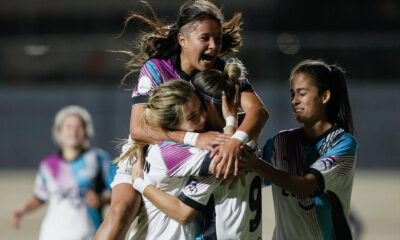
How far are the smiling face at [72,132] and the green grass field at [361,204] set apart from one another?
108 inches

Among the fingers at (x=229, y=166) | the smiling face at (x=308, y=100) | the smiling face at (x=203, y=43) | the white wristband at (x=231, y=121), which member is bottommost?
the fingers at (x=229, y=166)

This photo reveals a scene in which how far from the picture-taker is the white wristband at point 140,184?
285cm

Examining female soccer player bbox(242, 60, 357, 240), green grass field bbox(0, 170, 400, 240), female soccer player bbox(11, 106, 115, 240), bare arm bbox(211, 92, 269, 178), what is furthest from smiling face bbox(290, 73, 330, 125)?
green grass field bbox(0, 170, 400, 240)

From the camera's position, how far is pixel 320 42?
1156cm

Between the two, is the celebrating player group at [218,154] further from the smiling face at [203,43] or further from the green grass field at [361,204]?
the green grass field at [361,204]

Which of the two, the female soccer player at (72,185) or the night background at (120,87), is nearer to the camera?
the female soccer player at (72,185)

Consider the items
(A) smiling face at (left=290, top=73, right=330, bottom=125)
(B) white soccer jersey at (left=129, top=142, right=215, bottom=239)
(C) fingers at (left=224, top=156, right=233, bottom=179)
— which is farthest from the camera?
(A) smiling face at (left=290, top=73, right=330, bottom=125)

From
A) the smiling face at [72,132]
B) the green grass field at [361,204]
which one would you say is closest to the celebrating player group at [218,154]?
the smiling face at [72,132]

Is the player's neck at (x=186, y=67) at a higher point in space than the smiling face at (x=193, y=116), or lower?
higher

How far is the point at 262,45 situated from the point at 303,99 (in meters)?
8.62

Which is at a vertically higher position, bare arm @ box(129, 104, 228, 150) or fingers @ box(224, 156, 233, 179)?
bare arm @ box(129, 104, 228, 150)

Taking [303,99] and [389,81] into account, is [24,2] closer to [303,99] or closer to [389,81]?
[389,81]

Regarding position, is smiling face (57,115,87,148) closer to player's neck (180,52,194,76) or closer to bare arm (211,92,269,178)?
player's neck (180,52,194,76)

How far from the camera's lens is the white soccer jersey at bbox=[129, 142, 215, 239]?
2.65 meters
